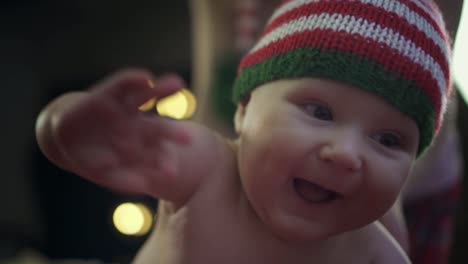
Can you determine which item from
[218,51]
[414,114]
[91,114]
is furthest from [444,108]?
[218,51]

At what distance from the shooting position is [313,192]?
1.44ft

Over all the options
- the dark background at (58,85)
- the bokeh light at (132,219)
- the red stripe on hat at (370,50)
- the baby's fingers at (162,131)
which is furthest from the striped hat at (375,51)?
the dark background at (58,85)

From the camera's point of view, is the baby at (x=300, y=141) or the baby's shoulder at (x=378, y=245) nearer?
the baby at (x=300, y=141)

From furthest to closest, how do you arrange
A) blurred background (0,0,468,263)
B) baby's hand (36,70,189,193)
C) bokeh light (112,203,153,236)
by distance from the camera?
blurred background (0,0,468,263) → bokeh light (112,203,153,236) → baby's hand (36,70,189,193)

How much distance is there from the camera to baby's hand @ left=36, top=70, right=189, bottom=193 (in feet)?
1.19

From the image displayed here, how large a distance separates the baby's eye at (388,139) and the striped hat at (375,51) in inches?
0.8

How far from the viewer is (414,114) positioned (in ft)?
1.48

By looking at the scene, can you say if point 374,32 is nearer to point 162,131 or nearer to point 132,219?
point 162,131

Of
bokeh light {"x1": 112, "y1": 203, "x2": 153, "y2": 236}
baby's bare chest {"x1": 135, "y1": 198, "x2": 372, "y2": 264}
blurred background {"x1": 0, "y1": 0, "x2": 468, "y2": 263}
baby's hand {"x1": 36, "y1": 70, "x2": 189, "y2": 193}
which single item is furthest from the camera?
blurred background {"x1": 0, "y1": 0, "x2": 468, "y2": 263}

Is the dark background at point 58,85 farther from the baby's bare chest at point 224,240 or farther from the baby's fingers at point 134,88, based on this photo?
the baby's fingers at point 134,88

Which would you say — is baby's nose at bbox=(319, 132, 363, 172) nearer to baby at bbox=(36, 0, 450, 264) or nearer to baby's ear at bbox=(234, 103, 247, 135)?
baby at bbox=(36, 0, 450, 264)

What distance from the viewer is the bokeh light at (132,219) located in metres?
1.06

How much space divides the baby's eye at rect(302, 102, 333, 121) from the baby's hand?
0.37 feet

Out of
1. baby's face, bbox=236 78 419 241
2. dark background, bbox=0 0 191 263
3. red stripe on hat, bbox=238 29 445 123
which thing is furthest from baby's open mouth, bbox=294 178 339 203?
dark background, bbox=0 0 191 263
